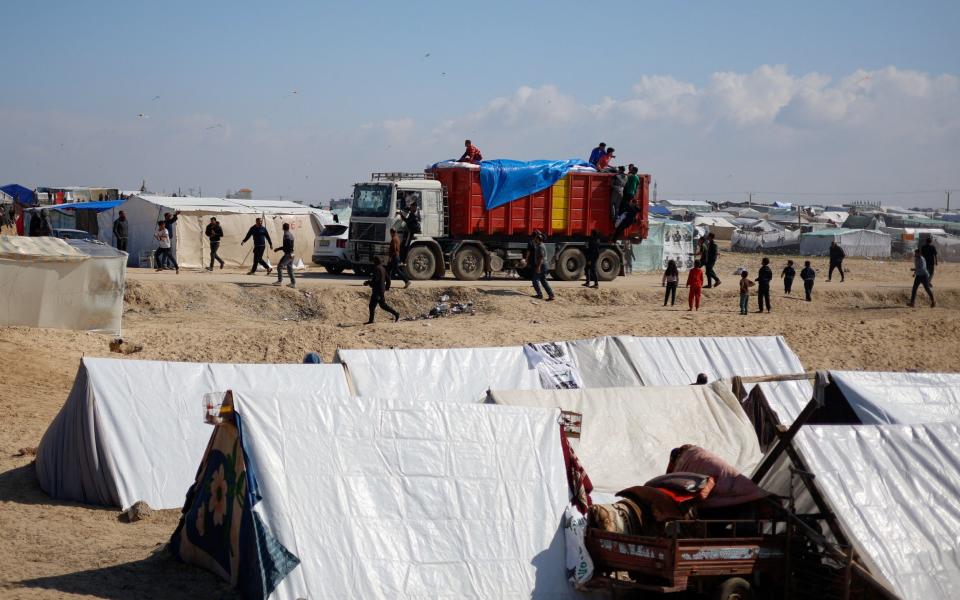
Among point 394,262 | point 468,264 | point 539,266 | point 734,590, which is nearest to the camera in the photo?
point 734,590

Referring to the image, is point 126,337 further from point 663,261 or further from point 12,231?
point 663,261

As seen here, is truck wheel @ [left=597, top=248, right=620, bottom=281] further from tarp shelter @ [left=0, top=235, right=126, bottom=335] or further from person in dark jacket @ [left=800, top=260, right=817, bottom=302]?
tarp shelter @ [left=0, top=235, right=126, bottom=335]

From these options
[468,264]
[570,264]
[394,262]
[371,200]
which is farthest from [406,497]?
[570,264]

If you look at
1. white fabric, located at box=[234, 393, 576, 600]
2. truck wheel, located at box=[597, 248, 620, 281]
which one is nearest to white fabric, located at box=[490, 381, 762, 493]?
white fabric, located at box=[234, 393, 576, 600]

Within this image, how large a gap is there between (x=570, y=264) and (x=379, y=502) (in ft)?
66.3

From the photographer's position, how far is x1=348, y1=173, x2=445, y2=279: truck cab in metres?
24.4

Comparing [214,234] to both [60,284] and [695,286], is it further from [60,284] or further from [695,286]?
[695,286]

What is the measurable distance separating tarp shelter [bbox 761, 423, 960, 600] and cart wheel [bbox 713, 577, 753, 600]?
30.6 inches

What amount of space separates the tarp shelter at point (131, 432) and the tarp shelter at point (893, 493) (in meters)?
5.27

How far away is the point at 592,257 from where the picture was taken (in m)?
26.2

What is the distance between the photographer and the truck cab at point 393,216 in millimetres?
24406

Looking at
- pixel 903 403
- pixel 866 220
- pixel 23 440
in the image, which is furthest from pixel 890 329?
pixel 866 220

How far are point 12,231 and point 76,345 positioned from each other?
49.5 feet

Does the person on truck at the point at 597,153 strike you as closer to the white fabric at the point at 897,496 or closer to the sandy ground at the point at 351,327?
the sandy ground at the point at 351,327
